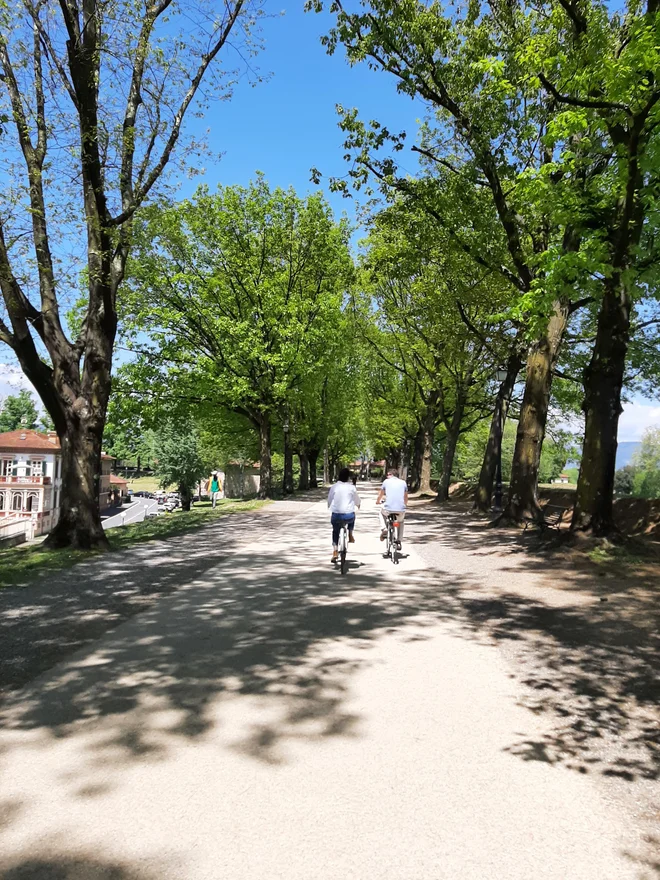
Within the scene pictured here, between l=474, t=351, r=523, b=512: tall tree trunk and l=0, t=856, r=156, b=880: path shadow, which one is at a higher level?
l=474, t=351, r=523, b=512: tall tree trunk

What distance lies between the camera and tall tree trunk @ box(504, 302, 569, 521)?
15742mm

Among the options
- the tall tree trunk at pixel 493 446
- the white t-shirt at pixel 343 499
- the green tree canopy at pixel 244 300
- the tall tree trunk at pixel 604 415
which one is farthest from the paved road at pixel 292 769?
the green tree canopy at pixel 244 300

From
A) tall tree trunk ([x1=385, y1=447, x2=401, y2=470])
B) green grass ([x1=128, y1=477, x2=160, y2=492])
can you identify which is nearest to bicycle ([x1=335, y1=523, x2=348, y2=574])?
tall tree trunk ([x1=385, y1=447, x2=401, y2=470])

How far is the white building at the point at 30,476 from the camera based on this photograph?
64938 mm

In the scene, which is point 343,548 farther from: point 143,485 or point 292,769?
point 143,485

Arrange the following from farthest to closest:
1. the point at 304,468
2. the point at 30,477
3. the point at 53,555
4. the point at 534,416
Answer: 1. the point at 30,477
2. the point at 304,468
3. the point at 534,416
4. the point at 53,555

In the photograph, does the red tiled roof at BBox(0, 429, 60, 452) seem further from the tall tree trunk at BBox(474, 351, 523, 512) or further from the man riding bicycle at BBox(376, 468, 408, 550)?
the man riding bicycle at BBox(376, 468, 408, 550)

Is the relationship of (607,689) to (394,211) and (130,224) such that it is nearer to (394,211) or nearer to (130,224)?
Result: (130,224)

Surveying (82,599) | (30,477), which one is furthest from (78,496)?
(30,477)

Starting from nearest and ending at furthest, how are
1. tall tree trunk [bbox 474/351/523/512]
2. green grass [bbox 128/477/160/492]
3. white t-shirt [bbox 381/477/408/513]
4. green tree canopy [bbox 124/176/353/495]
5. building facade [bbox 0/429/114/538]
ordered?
1. white t-shirt [bbox 381/477/408/513]
2. tall tree trunk [bbox 474/351/523/512]
3. green tree canopy [bbox 124/176/353/495]
4. building facade [bbox 0/429/114/538]
5. green grass [bbox 128/477/160/492]

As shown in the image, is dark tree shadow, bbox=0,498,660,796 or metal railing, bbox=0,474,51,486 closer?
dark tree shadow, bbox=0,498,660,796

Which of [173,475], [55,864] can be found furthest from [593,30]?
[173,475]

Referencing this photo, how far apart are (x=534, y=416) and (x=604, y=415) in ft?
14.0

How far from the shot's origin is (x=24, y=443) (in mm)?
70938
